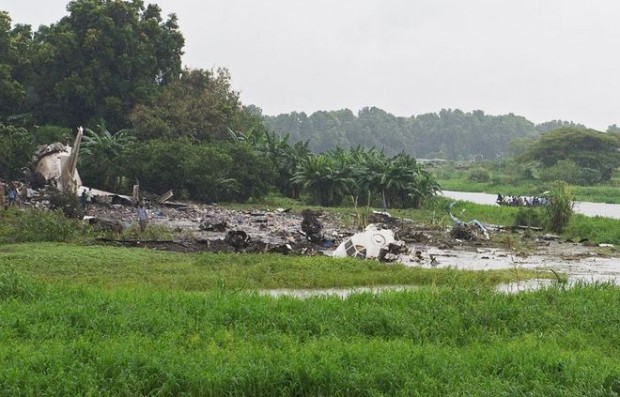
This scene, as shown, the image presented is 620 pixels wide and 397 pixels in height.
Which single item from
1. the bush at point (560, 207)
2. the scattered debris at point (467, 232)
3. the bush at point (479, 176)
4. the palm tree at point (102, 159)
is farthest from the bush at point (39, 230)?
the bush at point (479, 176)

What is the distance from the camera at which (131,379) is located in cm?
646

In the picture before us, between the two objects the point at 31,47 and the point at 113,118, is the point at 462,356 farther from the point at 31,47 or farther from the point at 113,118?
the point at 31,47

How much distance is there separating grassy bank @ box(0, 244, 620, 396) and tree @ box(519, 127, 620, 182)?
4739 cm

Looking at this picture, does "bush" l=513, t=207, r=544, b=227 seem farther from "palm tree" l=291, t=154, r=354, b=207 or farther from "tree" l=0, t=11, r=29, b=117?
"tree" l=0, t=11, r=29, b=117

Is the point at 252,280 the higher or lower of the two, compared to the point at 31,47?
lower

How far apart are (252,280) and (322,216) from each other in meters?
14.2

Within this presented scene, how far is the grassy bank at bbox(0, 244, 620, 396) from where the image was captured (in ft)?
21.4

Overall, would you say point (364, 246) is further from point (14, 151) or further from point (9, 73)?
point (9, 73)

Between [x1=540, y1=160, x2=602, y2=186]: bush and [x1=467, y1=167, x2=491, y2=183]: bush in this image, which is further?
[x1=467, y1=167, x2=491, y2=183]: bush

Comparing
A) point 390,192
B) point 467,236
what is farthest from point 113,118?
point 467,236

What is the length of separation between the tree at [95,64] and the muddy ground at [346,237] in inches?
421

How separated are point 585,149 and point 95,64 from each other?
128ft

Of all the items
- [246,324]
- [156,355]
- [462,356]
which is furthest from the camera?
[246,324]

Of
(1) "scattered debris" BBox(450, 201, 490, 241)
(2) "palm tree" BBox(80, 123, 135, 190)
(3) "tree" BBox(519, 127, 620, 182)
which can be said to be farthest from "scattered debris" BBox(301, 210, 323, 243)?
(3) "tree" BBox(519, 127, 620, 182)
